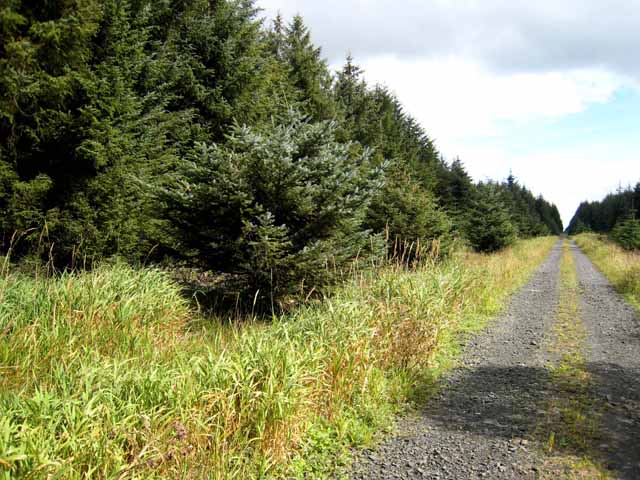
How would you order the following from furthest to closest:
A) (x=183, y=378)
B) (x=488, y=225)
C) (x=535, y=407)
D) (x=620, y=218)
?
(x=620, y=218), (x=488, y=225), (x=535, y=407), (x=183, y=378)

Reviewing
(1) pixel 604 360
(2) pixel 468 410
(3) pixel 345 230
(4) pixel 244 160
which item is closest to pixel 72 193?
(4) pixel 244 160

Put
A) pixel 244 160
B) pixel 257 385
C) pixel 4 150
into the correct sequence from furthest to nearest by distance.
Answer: pixel 4 150 → pixel 244 160 → pixel 257 385

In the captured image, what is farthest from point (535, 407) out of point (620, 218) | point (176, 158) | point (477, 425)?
point (620, 218)

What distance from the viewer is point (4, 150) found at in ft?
28.9

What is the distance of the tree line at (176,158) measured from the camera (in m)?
Result: 6.81

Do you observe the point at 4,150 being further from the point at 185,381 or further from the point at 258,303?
the point at 185,381

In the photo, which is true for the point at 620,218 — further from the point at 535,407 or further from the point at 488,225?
the point at 535,407

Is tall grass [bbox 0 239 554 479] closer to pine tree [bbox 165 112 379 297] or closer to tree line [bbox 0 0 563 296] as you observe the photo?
tree line [bbox 0 0 563 296]

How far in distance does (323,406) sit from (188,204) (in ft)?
13.1

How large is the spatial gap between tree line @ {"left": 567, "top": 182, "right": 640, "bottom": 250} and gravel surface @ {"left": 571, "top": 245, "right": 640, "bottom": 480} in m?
18.3

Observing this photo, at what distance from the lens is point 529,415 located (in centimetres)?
419

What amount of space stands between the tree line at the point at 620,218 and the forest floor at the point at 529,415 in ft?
72.0

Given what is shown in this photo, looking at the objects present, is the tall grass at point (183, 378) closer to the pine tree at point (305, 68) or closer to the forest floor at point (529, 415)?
the forest floor at point (529, 415)

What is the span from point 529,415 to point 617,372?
1998 millimetres
